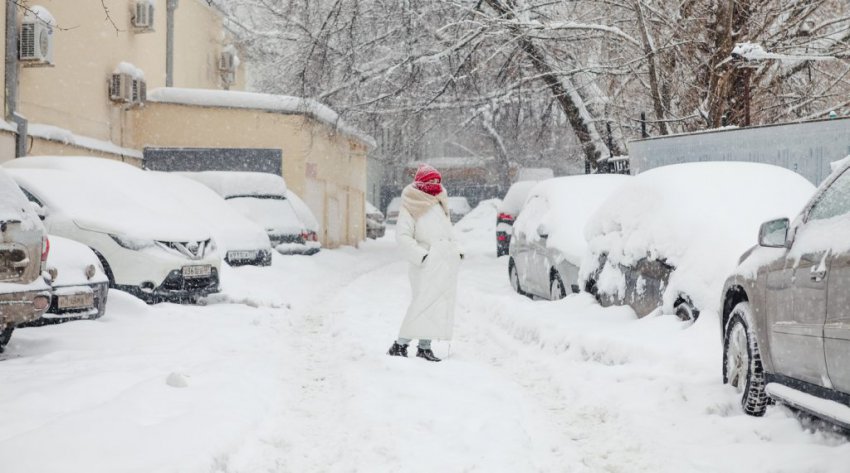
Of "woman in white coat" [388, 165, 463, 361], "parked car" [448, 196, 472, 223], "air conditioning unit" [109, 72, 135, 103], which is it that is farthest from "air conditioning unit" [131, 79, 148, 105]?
"parked car" [448, 196, 472, 223]

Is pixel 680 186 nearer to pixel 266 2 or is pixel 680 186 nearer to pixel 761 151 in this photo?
pixel 761 151

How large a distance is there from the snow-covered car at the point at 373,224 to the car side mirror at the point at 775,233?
3081 centimetres

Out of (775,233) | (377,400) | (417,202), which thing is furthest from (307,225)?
(775,233)

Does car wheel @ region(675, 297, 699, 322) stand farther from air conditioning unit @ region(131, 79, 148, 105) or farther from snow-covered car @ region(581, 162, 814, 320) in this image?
air conditioning unit @ region(131, 79, 148, 105)

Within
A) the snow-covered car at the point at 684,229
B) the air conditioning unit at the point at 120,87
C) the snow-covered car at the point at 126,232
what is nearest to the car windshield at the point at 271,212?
the air conditioning unit at the point at 120,87

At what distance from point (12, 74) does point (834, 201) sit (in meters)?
15.0

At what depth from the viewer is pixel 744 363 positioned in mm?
5926

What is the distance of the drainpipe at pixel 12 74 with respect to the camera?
16203 millimetres

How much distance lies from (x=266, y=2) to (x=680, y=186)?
1794 cm

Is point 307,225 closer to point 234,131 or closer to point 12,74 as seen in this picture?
point 234,131

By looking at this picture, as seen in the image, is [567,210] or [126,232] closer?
[126,232]

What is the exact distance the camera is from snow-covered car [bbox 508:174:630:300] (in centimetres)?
1137

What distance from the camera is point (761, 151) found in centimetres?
1141

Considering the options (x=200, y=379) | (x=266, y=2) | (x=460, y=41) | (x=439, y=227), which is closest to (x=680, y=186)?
(x=439, y=227)
